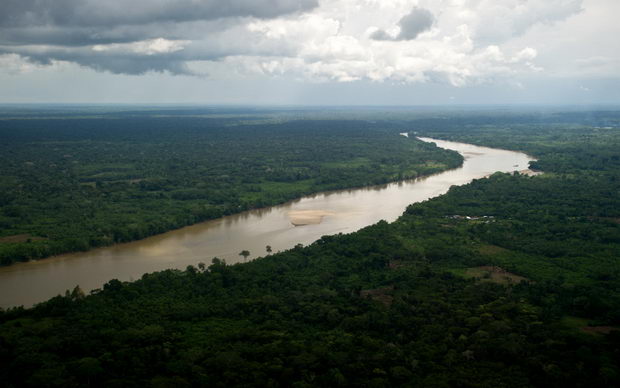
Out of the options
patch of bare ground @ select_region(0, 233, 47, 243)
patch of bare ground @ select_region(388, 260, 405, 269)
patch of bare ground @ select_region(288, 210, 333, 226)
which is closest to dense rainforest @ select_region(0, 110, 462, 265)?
patch of bare ground @ select_region(0, 233, 47, 243)

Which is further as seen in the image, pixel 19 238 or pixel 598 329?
pixel 19 238

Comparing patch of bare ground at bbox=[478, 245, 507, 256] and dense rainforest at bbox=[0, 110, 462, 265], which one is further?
dense rainforest at bbox=[0, 110, 462, 265]

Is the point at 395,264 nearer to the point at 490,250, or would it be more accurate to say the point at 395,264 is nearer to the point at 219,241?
the point at 490,250

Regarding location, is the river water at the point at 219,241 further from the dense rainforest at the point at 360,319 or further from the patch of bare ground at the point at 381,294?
the patch of bare ground at the point at 381,294

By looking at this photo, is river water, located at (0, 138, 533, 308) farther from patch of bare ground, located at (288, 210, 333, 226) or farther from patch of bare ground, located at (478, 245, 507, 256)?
patch of bare ground, located at (478, 245, 507, 256)

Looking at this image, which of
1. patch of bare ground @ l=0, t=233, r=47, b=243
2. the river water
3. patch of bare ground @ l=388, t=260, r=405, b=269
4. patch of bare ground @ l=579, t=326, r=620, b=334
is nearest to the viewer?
patch of bare ground @ l=579, t=326, r=620, b=334

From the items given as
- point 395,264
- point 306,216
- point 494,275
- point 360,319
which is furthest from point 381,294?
point 306,216

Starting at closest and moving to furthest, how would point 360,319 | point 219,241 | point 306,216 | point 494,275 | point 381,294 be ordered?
point 360,319
point 381,294
point 494,275
point 219,241
point 306,216

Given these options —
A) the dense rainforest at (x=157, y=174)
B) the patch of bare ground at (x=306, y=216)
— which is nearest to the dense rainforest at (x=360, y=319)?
the patch of bare ground at (x=306, y=216)

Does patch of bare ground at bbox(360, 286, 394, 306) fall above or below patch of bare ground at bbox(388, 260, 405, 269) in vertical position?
below
